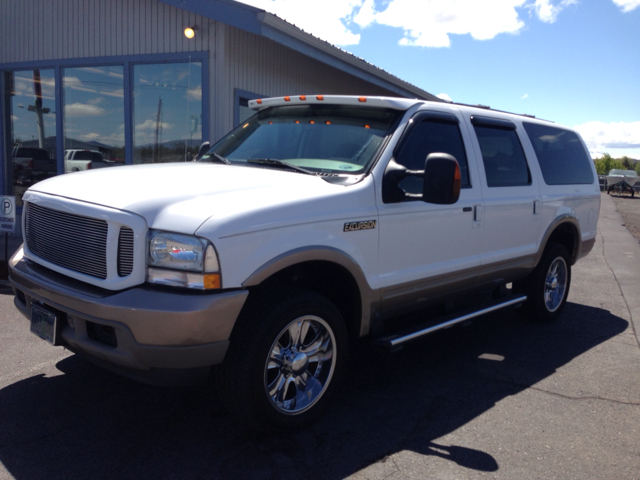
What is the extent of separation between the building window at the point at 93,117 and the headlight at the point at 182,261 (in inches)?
272

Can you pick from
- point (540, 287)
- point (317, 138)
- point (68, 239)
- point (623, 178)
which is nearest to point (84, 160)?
point (317, 138)

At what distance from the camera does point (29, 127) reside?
405 inches

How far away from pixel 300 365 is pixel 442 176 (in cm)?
144

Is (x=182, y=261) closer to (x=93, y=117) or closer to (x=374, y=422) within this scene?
(x=374, y=422)

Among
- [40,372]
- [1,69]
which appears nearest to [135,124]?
[1,69]

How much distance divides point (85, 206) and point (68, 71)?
767 cm

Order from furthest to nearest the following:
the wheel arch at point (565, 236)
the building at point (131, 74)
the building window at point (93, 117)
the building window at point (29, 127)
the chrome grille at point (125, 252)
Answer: the building window at point (29, 127) → the building window at point (93, 117) → the building at point (131, 74) → the wheel arch at point (565, 236) → the chrome grille at point (125, 252)

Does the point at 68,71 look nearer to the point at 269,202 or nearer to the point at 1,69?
the point at 1,69

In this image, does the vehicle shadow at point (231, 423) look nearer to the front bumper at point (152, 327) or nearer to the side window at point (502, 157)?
the front bumper at point (152, 327)

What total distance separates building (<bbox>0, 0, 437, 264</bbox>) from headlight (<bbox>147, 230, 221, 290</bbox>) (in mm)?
5581

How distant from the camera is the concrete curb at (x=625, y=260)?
282 inches

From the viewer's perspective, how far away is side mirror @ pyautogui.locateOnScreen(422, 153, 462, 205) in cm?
344

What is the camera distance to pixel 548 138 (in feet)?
19.3

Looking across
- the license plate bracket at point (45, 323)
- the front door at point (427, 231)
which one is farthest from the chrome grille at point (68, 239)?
the front door at point (427, 231)
